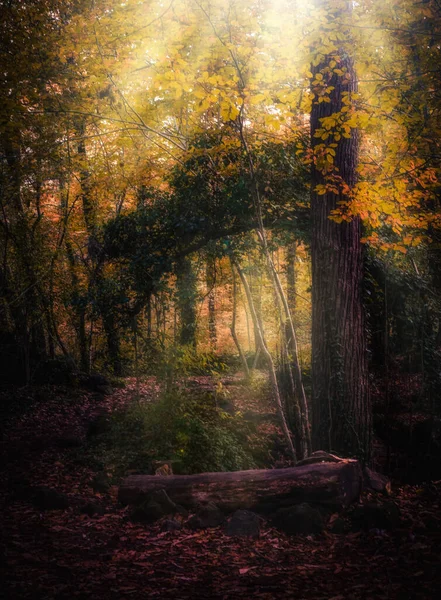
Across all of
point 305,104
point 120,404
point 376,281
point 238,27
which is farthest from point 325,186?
point 120,404

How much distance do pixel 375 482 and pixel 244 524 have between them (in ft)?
6.48

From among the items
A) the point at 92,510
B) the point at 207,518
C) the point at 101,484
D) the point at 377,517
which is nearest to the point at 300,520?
the point at 377,517

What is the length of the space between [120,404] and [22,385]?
2802 mm

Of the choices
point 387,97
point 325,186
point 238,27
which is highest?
point 238,27

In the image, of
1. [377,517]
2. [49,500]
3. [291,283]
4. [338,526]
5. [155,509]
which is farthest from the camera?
[291,283]

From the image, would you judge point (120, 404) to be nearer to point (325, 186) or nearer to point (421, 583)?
point (325, 186)

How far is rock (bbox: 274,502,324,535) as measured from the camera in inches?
184

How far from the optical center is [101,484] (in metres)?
6.45

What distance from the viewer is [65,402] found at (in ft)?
38.6

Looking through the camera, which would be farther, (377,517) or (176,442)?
(176,442)

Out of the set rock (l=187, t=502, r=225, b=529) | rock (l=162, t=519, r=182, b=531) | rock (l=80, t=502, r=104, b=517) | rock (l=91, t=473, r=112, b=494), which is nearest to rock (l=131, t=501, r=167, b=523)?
rock (l=162, t=519, r=182, b=531)

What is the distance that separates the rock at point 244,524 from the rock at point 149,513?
0.88 m

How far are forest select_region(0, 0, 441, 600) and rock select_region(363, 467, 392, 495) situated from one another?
0.09 feet

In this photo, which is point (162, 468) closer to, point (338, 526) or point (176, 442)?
point (176, 442)
